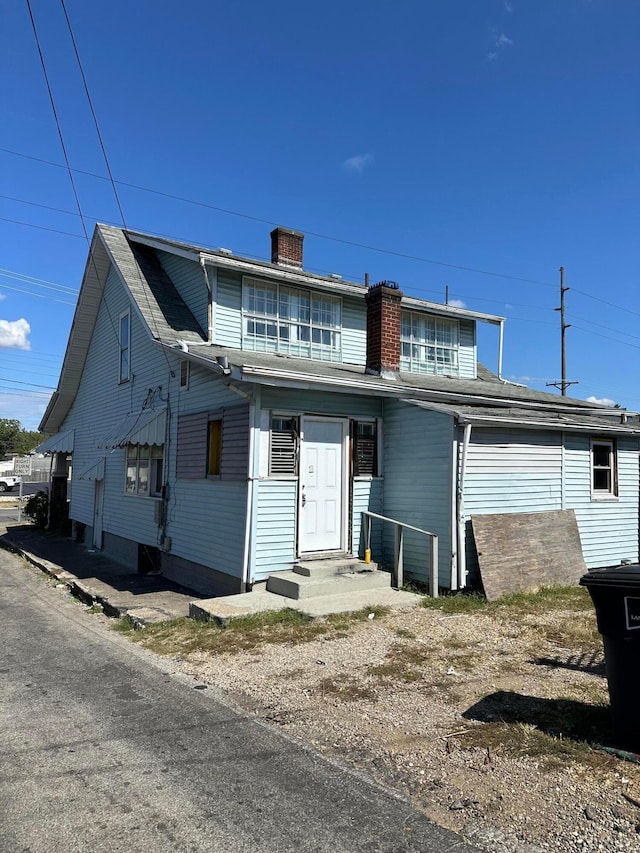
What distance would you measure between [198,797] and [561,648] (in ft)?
15.7

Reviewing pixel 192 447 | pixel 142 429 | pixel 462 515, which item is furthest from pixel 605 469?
pixel 142 429

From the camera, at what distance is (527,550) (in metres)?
10.4

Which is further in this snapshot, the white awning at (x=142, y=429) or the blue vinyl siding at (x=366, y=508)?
the white awning at (x=142, y=429)

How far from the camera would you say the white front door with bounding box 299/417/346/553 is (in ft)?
33.4

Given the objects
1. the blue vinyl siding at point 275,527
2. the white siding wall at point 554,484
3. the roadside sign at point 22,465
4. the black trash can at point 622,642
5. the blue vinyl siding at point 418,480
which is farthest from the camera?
the roadside sign at point 22,465

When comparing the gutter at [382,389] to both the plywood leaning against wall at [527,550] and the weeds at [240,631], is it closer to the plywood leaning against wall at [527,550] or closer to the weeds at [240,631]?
the plywood leaning against wall at [527,550]

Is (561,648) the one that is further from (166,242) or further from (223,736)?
(166,242)

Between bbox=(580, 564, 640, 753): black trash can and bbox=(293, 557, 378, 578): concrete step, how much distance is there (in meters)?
5.69

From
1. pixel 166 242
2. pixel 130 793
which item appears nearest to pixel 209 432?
pixel 166 242

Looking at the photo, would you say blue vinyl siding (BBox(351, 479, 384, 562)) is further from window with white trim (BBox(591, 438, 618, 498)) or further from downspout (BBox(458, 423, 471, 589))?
window with white trim (BBox(591, 438, 618, 498))

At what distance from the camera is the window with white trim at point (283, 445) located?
9.86 meters

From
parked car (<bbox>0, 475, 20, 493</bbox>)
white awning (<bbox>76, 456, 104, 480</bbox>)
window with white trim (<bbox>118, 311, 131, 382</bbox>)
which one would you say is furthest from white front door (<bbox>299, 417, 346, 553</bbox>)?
parked car (<bbox>0, 475, 20, 493</bbox>)

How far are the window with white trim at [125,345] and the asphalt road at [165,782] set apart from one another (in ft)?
32.2

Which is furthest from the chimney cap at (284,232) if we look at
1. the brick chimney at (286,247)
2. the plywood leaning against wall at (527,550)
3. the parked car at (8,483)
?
the parked car at (8,483)
